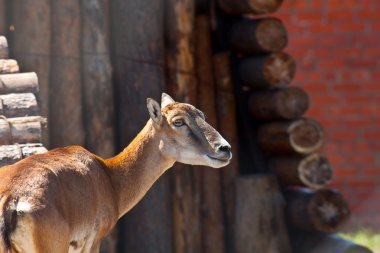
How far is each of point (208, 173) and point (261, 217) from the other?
637 mm

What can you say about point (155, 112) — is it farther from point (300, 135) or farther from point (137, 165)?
point (300, 135)

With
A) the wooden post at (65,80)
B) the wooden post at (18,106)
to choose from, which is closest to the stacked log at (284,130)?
the wooden post at (65,80)

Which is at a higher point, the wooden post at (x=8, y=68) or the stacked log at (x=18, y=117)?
the wooden post at (x=8, y=68)

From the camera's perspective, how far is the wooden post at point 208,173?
9383 mm

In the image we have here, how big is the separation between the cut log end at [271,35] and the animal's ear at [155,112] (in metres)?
3.11

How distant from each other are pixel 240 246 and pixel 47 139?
2.39 meters

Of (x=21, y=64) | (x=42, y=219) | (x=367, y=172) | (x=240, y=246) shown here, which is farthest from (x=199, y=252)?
(x=42, y=219)

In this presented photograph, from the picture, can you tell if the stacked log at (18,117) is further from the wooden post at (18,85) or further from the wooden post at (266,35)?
the wooden post at (266,35)

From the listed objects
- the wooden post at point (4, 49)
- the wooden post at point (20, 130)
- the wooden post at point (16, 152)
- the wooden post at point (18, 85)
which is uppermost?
the wooden post at point (4, 49)

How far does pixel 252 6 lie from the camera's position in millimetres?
9305

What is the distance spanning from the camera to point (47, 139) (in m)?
7.99

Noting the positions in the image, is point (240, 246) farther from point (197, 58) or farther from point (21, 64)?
point (21, 64)

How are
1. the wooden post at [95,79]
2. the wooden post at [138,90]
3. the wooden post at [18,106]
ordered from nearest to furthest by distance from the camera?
the wooden post at [18,106] < the wooden post at [95,79] < the wooden post at [138,90]

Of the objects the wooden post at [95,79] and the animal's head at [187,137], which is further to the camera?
the wooden post at [95,79]
